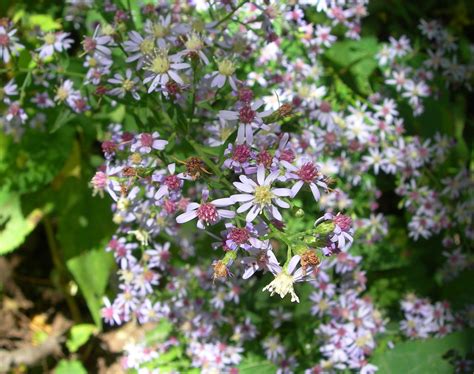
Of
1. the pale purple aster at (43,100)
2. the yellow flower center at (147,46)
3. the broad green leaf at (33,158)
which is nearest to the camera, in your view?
the yellow flower center at (147,46)

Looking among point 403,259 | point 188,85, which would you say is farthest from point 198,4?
point 403,259

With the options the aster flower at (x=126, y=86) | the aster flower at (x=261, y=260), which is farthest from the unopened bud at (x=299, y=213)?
the aster flower at (x=126, y=86)

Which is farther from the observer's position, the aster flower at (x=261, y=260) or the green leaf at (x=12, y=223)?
the green leaf at (x=12, y=223)

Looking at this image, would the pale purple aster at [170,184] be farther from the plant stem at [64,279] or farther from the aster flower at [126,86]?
the plant stem at [64,279]

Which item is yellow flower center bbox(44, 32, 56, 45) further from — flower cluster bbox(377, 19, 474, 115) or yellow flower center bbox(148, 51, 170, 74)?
flower cluster bbox(377, 19, 474, 115)

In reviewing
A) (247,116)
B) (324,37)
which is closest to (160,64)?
(247,116)

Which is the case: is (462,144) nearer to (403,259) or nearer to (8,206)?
(403,259)
